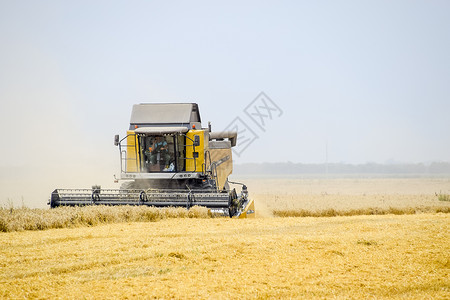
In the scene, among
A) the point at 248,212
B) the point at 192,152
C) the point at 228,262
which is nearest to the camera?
the point at 228,262

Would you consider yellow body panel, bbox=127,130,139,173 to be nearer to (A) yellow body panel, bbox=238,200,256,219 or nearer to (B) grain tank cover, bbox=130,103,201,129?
(B) grain tank cover, bbox=130,103,201,129

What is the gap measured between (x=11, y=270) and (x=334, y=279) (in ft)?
13.1

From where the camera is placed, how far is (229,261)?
20.6ft

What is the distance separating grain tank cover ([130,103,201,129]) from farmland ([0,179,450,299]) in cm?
445

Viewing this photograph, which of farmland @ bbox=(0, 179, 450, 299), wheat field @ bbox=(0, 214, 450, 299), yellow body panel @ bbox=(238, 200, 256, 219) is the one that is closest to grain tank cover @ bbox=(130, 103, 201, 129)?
yellow body panel @ bbox=(238, 200, 256, 219)

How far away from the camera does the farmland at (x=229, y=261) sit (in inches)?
201

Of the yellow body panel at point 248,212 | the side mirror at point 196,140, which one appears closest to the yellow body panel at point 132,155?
the side mirror at point 196,140

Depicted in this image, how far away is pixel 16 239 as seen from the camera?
8062mm

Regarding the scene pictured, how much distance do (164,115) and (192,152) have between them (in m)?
1.35

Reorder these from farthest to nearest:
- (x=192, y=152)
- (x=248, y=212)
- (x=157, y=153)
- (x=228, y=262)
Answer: (x=157, y=153) < (x=192, y=152) < (x=248, y=212) < (x=228, y=262)

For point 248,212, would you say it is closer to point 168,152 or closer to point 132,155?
point 168,152

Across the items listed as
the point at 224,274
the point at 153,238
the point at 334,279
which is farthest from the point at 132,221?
the point at 334,279

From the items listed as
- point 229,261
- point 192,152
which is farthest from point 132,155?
point 229,261

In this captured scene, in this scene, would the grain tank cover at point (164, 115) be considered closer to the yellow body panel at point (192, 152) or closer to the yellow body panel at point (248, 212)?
the yellow body panel at point (192, 152)
